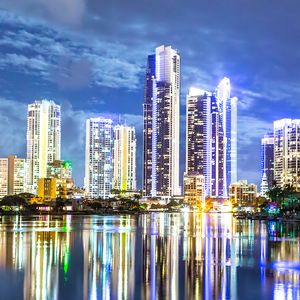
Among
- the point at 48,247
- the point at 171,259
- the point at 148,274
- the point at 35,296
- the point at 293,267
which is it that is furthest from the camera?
the point at 48,247

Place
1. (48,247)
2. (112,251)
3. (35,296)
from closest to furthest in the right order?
(35,296), (112,251), (48,247)

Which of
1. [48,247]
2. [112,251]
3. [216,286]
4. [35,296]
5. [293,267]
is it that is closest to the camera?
[35,296]

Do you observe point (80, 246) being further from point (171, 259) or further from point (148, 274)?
point (148, 274)

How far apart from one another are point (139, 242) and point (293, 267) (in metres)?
21.4

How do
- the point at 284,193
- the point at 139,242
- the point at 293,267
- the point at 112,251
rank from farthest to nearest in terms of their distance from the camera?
the point at 284,193, the point at 139,242, the point at 112,251, the point at 293,267

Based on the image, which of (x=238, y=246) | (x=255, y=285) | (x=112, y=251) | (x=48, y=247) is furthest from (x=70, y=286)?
(x=238, y=246)

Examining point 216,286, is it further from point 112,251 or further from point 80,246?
point 80,246

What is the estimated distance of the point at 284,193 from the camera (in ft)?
520

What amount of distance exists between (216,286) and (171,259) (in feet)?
37.4

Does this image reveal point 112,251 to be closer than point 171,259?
No

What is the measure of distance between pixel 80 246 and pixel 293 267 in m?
19.8

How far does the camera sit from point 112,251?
43188 millimetres

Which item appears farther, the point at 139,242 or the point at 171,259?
the point at 139,242

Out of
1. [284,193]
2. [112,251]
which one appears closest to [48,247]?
[112,251]
